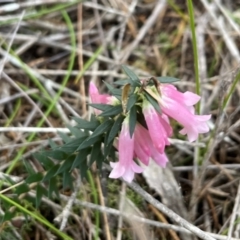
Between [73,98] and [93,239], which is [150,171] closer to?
[93,239]

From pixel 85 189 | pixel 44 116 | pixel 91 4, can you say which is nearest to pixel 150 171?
pixel 85 189

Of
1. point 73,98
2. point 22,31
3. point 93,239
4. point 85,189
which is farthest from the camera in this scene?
point 22,31

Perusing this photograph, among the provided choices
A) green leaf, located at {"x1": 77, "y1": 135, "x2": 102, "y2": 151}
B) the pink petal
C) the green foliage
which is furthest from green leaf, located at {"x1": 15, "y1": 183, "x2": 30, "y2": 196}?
the pink petal

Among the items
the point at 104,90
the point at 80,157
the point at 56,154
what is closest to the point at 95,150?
the point at 80,157

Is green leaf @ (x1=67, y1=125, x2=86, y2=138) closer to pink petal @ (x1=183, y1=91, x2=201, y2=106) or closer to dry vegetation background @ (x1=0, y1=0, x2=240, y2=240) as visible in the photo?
dry vegetation background @ (x1=0, y1=0, x2=240, y2=240)

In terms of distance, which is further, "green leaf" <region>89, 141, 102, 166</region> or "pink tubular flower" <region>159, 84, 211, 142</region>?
"green leaf" <region>89, 141, 102, 166</region>
